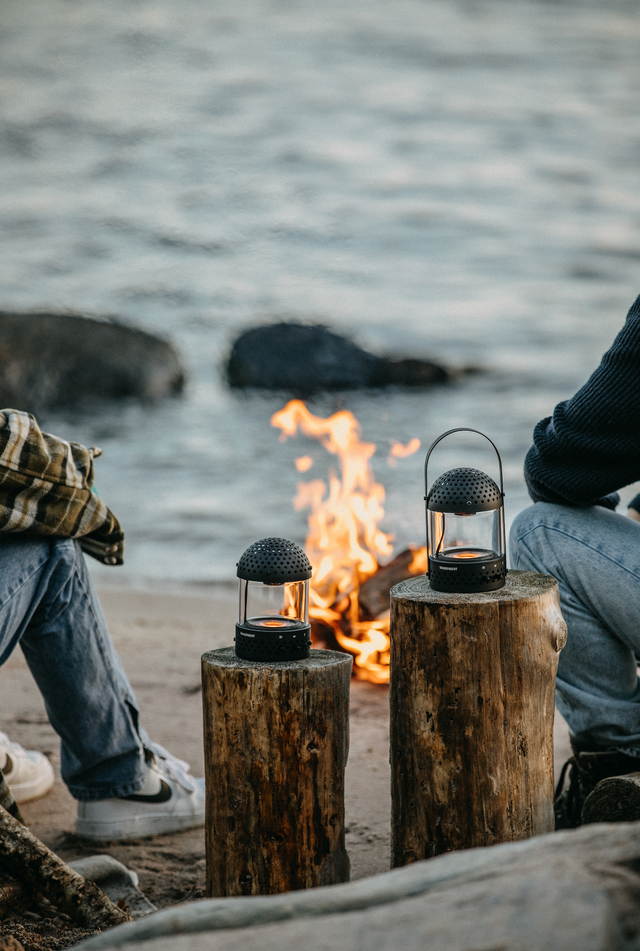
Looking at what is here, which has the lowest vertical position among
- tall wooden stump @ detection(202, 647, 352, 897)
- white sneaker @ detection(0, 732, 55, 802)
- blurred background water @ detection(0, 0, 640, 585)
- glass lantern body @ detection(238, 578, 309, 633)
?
white sneaker @ detection(0, 732, 55, 802)

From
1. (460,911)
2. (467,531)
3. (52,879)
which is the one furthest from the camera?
(467,531)

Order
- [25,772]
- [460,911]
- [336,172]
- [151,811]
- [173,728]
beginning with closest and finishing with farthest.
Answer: [460,911]
[151,811]
[25,772]
[173,728]
[336,172]

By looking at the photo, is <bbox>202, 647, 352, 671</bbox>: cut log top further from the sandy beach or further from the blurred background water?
the blurred background water

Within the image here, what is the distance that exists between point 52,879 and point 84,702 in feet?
1.99

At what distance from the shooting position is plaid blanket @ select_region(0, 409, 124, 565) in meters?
2.72

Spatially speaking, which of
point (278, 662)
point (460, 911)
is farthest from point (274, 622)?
point (460, 911)

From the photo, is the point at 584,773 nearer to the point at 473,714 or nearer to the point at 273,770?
the point at 473,714

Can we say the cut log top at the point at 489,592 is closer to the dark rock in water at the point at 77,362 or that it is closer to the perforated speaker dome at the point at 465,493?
the perforated speaker dome at the point at 465,493

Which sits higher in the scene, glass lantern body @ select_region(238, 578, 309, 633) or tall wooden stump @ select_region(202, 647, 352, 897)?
glass lantern body @ select_region(238, 578, 309, 633)

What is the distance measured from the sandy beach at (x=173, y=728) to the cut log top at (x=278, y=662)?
2.71 feet

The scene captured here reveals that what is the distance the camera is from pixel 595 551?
277cm

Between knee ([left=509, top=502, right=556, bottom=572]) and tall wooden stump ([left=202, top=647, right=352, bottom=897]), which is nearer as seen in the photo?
tall wooden stump ([left=202, top=647, right=352, bottom=897])

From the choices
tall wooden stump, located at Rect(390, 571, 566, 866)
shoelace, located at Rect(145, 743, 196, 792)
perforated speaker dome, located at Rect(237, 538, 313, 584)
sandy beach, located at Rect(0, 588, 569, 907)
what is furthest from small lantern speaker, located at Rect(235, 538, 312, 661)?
shoelace, located at Rect(145, 743, 196, 792)

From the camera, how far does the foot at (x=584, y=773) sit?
113 inches
